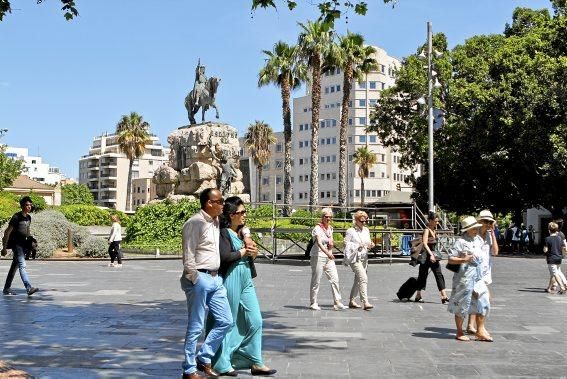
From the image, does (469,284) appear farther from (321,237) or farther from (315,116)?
(315,116)

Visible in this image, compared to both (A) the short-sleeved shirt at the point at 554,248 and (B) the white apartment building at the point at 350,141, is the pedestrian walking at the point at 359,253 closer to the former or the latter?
(A) the short-sleeved shirt at the point at 554,248

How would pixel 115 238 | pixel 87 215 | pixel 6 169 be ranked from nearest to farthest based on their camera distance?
pixel 115 238 < pixel 87 215 < pixel 6 169

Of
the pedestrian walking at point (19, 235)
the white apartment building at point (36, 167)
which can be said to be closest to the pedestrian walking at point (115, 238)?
the pedestrian walking at point (19, 235)

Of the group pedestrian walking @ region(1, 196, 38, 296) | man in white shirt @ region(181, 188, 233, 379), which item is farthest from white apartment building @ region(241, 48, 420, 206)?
man in white shirt @ region(181, 188, 233, 379)

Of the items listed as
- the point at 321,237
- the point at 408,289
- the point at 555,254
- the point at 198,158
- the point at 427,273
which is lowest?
the point at 408,289

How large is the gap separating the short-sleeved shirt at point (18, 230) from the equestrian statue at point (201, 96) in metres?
24.1

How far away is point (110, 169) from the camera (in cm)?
15500

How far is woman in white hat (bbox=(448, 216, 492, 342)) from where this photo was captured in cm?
937

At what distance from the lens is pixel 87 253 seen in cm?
3139

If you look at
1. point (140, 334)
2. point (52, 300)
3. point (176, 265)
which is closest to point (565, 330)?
point (140, 334)

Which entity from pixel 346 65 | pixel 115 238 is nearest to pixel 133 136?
pixel 346 65

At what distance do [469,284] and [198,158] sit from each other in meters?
27.7

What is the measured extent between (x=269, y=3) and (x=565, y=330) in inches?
243

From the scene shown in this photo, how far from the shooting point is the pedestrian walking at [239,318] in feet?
23.3
